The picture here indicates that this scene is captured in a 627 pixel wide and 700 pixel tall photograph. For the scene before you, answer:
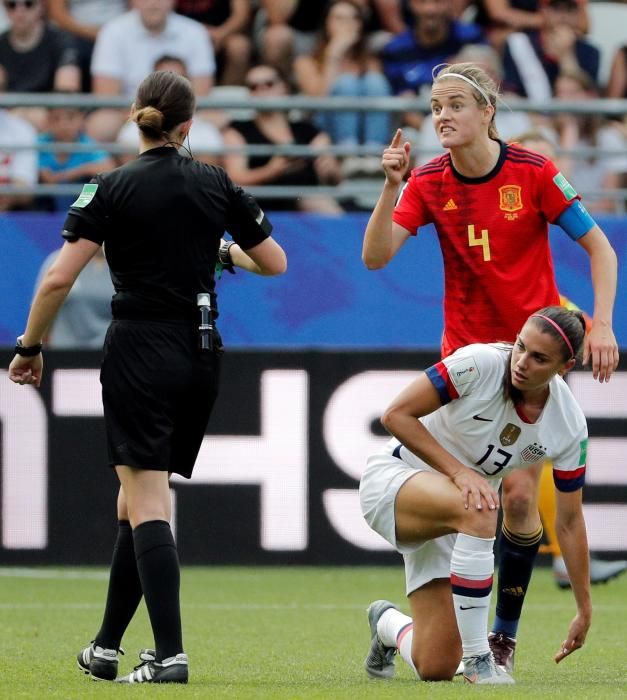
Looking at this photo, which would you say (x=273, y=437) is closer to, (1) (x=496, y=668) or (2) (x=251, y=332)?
(2) (x=251, y=332)

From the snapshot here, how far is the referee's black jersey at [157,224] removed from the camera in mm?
4660

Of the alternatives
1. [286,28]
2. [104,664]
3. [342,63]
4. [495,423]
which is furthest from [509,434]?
[286,28]

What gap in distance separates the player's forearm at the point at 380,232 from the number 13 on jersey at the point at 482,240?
33cm

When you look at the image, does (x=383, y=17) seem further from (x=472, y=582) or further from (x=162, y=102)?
(x=472, y=582)

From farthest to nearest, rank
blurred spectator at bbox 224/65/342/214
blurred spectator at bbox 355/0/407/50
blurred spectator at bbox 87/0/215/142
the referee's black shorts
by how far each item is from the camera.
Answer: blurred spectator at bbox 355/0/407/50 → blurred spectator at bbox 87/0/215/142 → blurred spectator at bbox 224/65/342/214 → the referee's black shorts

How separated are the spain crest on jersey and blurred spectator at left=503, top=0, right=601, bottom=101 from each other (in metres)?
6.31

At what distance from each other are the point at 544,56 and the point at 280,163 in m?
2.56

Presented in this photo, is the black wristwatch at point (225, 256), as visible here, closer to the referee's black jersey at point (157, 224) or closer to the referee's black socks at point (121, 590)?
the referee's black jersey at point (157, 224)

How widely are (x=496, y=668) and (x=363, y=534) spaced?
4.42 meters

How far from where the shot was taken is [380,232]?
5.38m

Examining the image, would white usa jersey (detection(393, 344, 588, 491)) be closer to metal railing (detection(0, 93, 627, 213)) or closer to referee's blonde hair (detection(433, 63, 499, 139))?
referee's blonde hair (detection(433, 63, 499, 139))

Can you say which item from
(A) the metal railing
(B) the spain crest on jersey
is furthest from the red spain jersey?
(A) the metal railing

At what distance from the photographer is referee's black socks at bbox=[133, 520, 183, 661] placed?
457 centimetres

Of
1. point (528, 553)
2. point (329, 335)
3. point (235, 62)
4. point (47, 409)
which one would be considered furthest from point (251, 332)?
point (528, 553)
